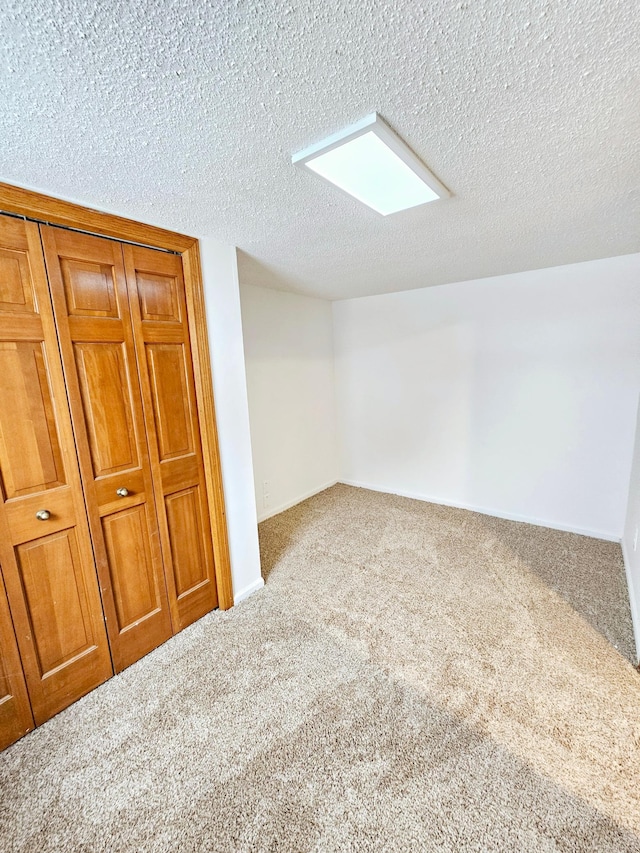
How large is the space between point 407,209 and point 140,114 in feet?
3.61

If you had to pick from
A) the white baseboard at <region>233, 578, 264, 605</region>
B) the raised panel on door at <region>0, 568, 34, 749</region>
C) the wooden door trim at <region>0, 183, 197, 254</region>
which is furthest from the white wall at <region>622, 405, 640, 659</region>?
the wooden door trim at <region>0, 183, 197, 254</region>

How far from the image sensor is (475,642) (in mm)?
1903

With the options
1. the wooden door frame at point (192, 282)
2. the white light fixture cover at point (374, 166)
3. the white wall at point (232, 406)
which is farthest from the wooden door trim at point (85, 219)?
the white light fixture cover at point (374, 166)

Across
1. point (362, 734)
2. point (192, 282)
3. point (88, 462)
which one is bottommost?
point (362, 734)

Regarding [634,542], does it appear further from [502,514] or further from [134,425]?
[134,425]

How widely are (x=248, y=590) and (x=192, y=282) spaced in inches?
75.4

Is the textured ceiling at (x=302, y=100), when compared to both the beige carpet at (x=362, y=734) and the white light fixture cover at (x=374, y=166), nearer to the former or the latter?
the white light fixture cover at (x=374, y=166)

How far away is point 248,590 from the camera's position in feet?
7.73

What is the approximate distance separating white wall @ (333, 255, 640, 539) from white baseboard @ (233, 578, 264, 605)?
6.83 feet

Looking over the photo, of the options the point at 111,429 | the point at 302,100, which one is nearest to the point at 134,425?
the point at 111,429

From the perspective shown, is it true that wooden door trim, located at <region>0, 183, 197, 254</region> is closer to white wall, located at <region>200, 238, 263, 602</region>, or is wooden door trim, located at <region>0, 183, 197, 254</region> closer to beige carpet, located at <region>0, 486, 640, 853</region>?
white wall, located at <region>200, 238, 263, 602</region>

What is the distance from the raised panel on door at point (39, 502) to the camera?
1.39m

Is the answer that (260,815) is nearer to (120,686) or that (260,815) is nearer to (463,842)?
(463,842)

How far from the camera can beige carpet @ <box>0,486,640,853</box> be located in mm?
1157
